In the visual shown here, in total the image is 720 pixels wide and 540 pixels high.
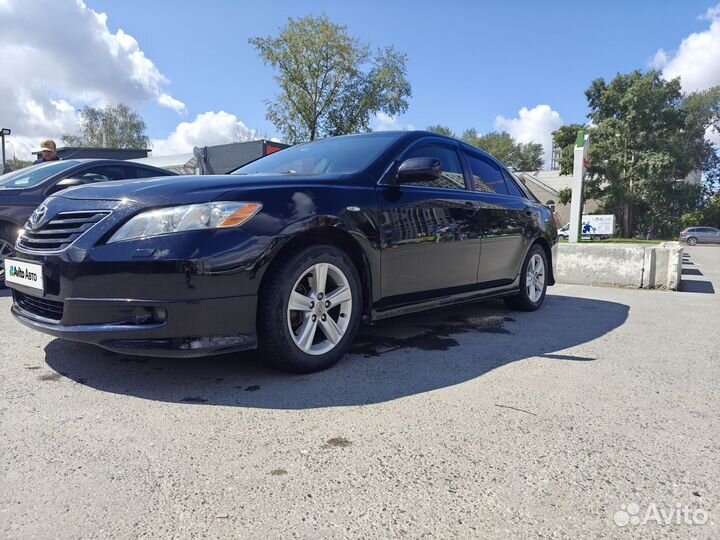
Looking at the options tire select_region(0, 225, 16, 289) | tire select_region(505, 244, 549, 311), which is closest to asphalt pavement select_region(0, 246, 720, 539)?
tire select_region(505, 244, 549, 311)

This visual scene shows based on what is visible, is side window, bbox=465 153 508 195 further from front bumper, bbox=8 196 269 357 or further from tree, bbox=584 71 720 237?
tree, bbox=584 71 720 237

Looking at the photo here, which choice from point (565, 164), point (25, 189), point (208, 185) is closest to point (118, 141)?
point (565, 164)

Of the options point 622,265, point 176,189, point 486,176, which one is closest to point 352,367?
point 176,189

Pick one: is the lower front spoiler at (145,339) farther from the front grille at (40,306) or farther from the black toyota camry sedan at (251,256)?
the front grille at (40,306)

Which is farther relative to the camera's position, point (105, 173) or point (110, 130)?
point (110, 130)

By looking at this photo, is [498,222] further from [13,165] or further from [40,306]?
[13,165]

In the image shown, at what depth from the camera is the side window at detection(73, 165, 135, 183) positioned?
5.87m

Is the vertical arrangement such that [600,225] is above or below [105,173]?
below

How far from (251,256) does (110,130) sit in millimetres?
62879

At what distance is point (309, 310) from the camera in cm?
294

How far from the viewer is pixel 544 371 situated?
3.20 m

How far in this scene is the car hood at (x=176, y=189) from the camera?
8.52 feet

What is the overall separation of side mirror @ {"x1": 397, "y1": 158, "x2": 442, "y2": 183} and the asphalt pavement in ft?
3.98

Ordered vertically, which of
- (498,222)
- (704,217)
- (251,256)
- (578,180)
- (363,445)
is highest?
(704,217)
